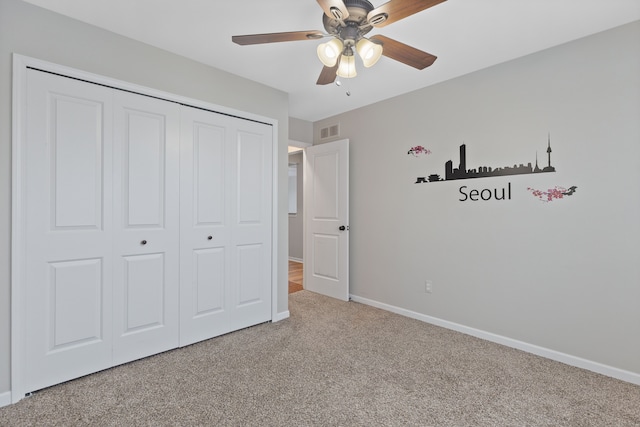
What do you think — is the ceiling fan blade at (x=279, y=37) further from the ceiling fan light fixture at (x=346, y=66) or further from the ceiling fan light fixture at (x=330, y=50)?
the ceiling fan light fixture at (x=346, y=66)

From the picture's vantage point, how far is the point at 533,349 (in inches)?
103

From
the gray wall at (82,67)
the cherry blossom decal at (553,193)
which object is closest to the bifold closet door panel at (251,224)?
the gray wall at (82,67)

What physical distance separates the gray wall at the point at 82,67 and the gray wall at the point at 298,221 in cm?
357

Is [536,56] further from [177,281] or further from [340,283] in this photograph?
[177,281]

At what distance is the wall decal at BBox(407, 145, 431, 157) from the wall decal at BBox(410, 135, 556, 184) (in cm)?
25

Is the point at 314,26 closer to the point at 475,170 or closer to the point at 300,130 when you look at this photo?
the point at 475,170

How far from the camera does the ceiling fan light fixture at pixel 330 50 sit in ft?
5.78

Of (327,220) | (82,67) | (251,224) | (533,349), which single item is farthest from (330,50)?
(533,349)

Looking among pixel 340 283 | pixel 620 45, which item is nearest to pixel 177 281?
pixel 340 283

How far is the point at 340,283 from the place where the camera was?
13.5 ft

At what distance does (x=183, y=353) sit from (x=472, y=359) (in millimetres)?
2337

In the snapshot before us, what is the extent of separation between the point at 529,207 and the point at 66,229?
11.5 feet

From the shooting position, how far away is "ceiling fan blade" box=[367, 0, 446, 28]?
1.44 metres

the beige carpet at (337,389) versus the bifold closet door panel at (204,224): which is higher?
the bifold closet door panel at (204,224)
